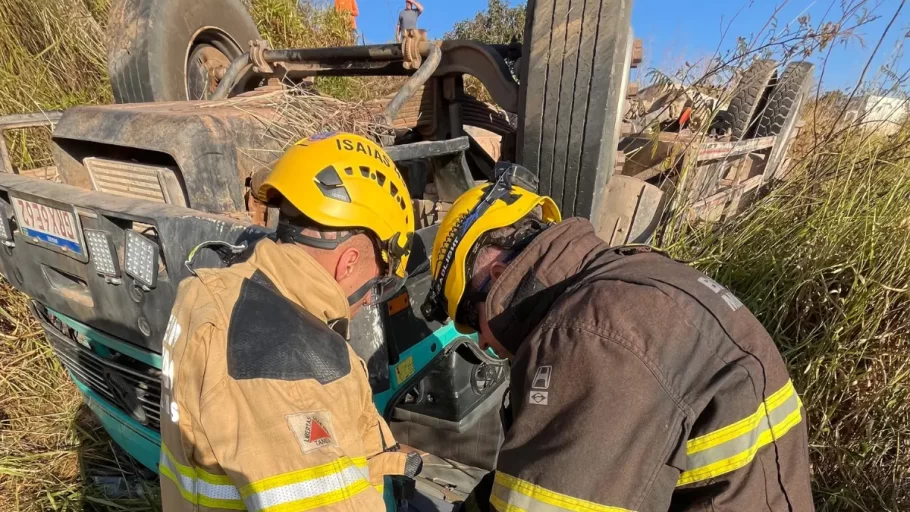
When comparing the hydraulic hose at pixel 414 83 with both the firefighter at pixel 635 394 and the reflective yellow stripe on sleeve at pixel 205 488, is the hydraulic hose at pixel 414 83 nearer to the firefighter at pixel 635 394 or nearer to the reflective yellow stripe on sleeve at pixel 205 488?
the firefighter at pixel 635 394

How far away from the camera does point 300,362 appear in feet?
4.06

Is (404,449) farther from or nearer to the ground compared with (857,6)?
nearer to the ground

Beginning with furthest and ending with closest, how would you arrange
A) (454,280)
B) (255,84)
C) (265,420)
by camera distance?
(255,84)
(454,280)
(265,420)

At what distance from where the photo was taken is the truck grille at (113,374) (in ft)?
7.63

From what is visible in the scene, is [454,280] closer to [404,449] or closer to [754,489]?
[754,489]

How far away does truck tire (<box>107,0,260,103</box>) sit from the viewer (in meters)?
3.53

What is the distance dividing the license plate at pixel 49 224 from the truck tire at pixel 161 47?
4.54ft

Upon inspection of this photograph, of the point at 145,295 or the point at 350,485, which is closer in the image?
the point at 350,485

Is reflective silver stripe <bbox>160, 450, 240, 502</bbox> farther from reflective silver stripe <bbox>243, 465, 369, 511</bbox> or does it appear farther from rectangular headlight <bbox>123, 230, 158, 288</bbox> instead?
rectangular headlight <bbox>123, 230, 158, 288</bbox>

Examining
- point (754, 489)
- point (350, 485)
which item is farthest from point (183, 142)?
point (754, 489)

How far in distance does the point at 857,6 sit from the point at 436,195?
2337mm

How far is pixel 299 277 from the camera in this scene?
145 cm

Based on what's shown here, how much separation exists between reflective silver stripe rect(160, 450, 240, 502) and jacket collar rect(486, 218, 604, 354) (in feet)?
2.32


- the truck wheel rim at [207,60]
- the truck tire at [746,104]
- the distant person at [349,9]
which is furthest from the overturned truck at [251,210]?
the distant person at [349,9]
